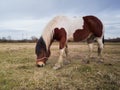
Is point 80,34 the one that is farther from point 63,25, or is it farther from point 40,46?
point 40,46

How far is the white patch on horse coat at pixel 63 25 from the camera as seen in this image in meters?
8.94

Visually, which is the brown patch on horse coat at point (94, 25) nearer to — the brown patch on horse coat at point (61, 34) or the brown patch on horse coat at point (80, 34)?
the brown patch on horse coat at point (80, 34)

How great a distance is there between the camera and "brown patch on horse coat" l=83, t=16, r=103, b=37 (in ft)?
32.4

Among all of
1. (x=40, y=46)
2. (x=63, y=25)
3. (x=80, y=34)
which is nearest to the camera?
(x=40, y=46)

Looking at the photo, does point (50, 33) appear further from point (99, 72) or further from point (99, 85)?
point (99, 85)

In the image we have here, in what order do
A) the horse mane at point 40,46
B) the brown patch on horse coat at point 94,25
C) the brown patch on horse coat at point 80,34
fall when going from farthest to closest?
the brown patch on horse coat at point 94,25 < the brown patch on horse coat at point 80,34 < the horse mane at point 40,46

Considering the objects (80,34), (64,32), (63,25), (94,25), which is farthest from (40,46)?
(94,25)

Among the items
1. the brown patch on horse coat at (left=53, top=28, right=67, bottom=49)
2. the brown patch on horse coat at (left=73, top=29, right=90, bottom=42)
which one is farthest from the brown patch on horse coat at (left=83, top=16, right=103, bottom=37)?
the brown patch on horse coat at (left=53, top=28, right=67, bottom=49)

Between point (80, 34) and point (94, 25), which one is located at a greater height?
point (94, 25)

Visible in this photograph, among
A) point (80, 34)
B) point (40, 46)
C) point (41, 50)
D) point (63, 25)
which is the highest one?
point (63, 25)

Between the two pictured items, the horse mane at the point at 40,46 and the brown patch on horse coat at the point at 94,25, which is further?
the brown patch on horse coat at the point at 94,25

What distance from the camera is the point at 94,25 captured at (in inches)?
395

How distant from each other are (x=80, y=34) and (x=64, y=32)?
923 millimetres

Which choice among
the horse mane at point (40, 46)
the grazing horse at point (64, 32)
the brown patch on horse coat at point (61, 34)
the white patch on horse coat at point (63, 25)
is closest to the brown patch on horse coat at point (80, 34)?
the grazing horse at point (64, 32)
